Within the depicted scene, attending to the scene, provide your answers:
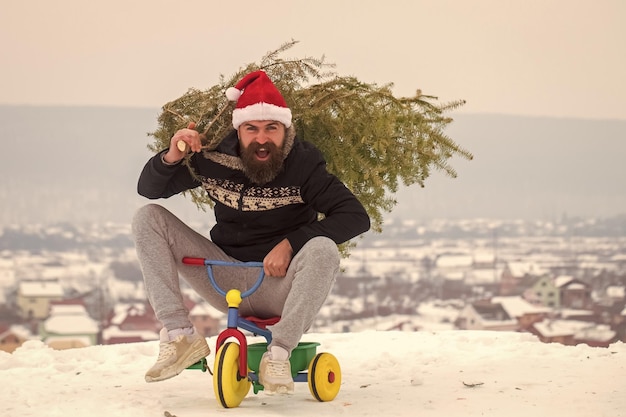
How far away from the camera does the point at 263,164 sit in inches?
125

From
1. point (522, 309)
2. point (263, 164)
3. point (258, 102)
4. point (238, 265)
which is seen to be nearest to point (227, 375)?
point (238, 265)

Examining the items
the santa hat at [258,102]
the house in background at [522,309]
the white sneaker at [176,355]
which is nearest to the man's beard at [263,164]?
the santa hat at [258,102]

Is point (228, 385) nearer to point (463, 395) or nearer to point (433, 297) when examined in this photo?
point (463, 395)

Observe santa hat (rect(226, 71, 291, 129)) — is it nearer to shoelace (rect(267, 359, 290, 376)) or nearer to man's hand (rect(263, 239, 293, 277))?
man's hand (rect(263, 239, 293, 277))

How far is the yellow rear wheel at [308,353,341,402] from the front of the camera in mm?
3133

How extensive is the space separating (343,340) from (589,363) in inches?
53.8

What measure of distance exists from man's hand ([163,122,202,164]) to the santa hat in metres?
0.18

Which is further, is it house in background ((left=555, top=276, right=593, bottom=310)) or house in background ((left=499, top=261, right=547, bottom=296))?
house in background ((left=499, top=261, right=547, bottom=296))

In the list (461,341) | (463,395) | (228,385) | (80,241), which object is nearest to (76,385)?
(228,385)

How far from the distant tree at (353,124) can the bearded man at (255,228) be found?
20 centimetres

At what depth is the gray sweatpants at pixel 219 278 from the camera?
2.95 meters

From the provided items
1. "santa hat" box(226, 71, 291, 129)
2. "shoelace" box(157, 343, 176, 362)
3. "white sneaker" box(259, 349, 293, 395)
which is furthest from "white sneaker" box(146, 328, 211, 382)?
"santa hat" box(226, 71, 291, 129)

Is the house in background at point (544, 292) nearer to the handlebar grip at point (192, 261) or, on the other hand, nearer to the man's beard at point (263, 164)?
the man's beard at point (263, 164)

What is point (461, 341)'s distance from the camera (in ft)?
15.8
